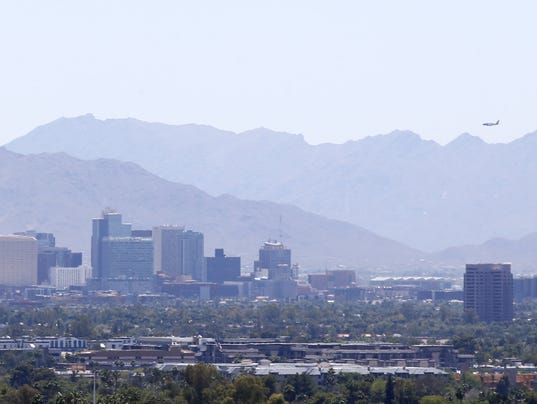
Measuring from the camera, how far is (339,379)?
155 metres

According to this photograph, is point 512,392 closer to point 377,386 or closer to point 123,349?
point 377,386

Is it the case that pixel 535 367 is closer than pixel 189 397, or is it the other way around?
pixel 189 397

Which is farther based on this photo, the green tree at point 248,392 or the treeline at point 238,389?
the treeline at point 238,389

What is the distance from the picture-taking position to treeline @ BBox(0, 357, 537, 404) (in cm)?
12131

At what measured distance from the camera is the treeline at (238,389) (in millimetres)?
121312

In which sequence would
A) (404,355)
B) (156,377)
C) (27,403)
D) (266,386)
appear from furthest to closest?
1. (404,355)
2. (156,377)
3. (266,386)
4. (27,403)

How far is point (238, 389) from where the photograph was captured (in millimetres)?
120938

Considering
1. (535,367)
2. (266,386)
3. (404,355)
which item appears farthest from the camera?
(404,355)

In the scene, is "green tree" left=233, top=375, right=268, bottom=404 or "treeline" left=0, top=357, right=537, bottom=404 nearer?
"green tree" left=233, top=375, right=268, bottom=404

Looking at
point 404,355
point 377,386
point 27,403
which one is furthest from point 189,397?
point 404,355

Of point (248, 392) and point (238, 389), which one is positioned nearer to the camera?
point (248, 392)

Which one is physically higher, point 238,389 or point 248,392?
point 238,389

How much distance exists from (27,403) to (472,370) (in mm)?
61890

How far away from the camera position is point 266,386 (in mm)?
137875
